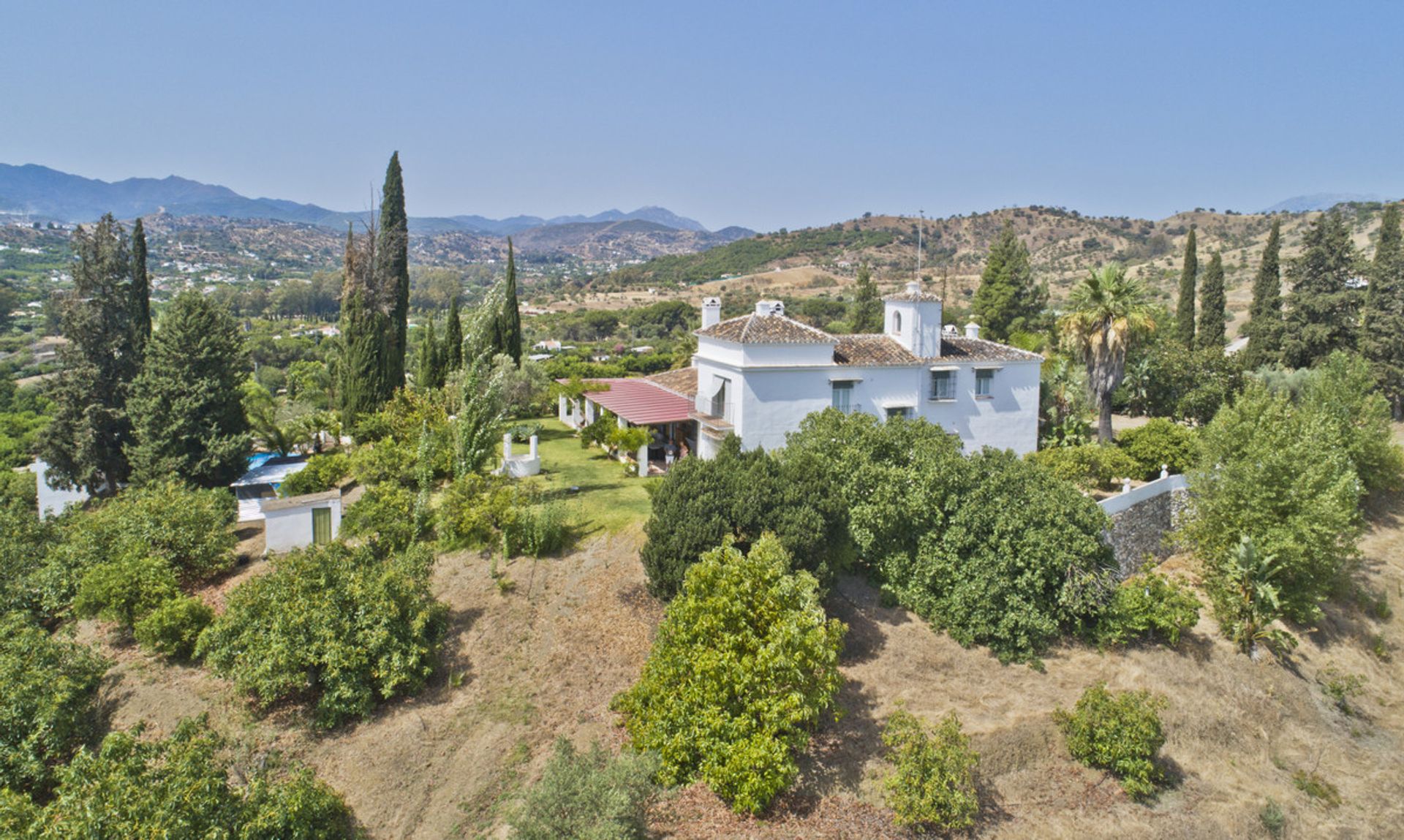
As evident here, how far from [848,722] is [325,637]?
1110 cm

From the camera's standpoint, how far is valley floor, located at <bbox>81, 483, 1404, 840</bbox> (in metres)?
14.5

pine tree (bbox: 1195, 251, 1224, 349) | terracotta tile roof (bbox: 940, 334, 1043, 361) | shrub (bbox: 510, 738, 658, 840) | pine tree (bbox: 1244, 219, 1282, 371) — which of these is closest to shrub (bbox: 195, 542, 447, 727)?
shrub (bbox: 510, 738, 658, 840)

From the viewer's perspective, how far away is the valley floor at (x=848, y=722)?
47.6 ft

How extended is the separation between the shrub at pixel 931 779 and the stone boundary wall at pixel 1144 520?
11.8 meters

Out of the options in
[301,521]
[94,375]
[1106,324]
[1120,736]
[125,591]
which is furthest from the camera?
[1106,324]

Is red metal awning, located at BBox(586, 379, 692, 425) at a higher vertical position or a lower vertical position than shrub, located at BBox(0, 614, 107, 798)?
higher

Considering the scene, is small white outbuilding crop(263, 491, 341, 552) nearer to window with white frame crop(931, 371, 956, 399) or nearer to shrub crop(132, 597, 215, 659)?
shrub crop(132, 597, 215, 659)

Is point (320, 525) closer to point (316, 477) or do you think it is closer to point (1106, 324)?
point (316, 477)

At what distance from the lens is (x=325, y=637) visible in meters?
15.6

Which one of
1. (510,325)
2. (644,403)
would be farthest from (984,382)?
(510,325)

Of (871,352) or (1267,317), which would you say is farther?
(1267,317)

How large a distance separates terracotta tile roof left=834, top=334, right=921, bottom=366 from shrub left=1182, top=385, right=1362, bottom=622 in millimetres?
10221

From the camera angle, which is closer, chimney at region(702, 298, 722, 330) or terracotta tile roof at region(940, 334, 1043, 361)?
terracotta tile roof at region(940, 334, 1043, 361)

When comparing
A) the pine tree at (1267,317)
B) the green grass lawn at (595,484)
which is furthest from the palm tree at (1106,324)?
the green grass lawn at (595,484)
